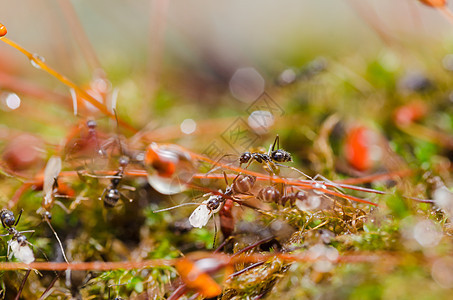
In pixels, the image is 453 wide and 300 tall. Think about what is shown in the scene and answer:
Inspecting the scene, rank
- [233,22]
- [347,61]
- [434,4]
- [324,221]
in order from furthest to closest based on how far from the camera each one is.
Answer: [233,22], [347,61], [434,4], [324,221]

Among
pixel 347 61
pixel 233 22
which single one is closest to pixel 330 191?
pixel 347 61

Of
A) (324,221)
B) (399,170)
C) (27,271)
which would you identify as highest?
(27,271)

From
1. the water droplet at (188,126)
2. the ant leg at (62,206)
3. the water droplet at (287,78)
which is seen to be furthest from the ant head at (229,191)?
the water droplet at (287,78)

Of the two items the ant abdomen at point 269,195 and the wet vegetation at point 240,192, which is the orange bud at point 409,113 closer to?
the wet vegetation at point 240,192

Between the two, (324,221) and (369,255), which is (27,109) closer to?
(324,221)

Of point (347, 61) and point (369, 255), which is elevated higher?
point (369, 255)

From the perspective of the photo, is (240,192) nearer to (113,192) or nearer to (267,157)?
(267,157)

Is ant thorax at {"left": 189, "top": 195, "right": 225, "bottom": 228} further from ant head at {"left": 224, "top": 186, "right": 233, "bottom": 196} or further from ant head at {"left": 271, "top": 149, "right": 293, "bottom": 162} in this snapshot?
ant head at {"left": 271, "top": 149, "right": 293, "bottom": 162}

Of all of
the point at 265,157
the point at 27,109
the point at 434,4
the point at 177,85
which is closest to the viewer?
the point at 265,157
